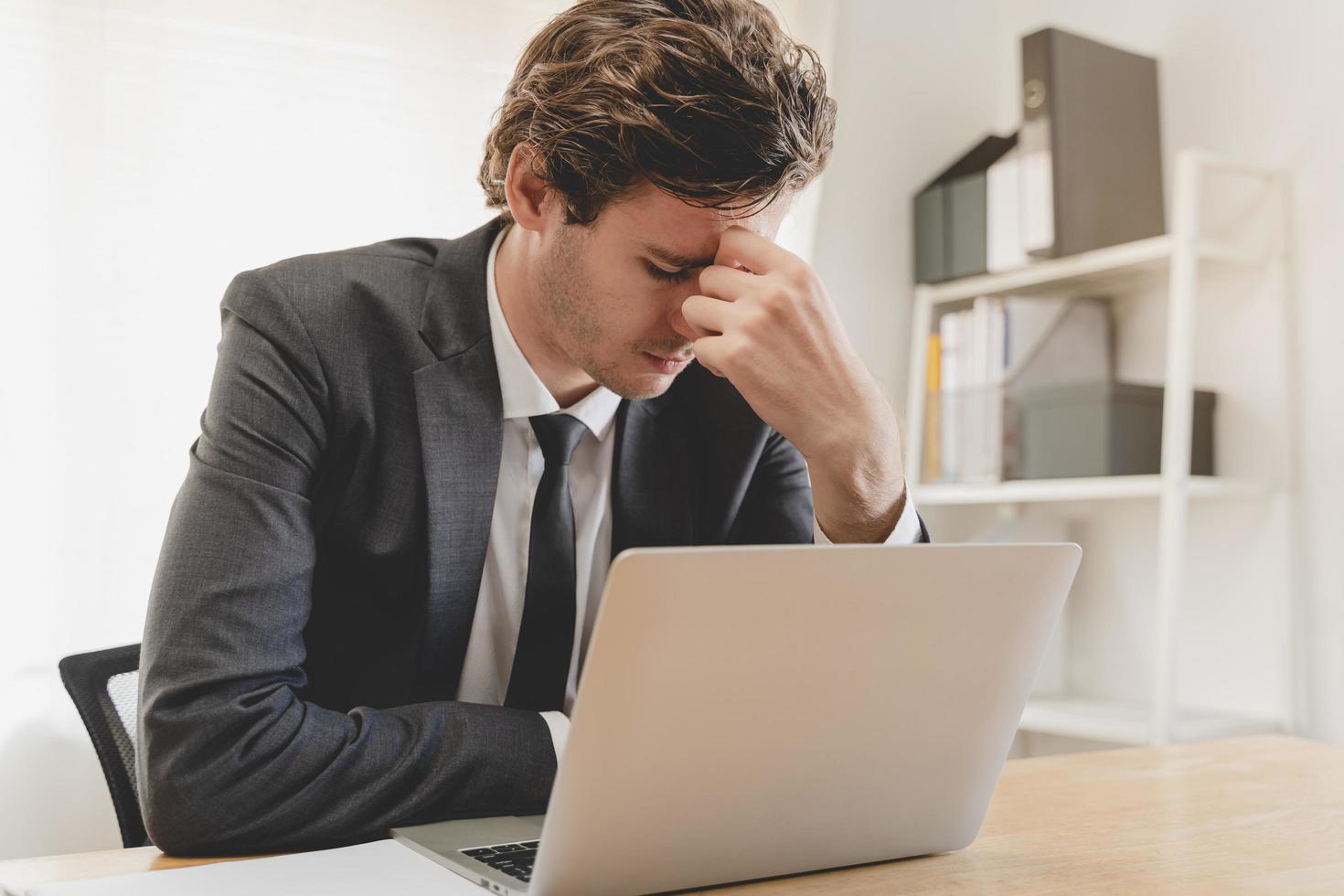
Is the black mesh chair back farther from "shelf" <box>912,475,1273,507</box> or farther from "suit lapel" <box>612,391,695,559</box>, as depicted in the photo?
"shelf" <box>912,475,1273,507</box>

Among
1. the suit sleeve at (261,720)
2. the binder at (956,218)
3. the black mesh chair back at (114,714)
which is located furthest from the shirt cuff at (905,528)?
the binder at (956,218)

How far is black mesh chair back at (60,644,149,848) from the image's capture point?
106 centimetres

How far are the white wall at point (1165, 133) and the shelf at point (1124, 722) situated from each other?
3.4 inches

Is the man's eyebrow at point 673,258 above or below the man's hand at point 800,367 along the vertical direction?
above

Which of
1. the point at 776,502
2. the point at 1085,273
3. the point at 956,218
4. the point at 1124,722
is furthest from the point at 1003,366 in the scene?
the point at 776,502

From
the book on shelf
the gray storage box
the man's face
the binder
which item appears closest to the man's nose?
the man's face

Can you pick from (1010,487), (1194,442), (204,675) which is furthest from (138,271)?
(1194,442)

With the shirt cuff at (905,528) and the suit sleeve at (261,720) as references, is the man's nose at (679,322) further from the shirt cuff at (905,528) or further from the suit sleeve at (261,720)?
the suit sleeve at (261,720)

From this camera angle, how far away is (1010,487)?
7.09 feet

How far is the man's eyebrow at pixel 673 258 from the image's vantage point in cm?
107

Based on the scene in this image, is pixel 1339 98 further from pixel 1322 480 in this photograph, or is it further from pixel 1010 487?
pixel 1010 487

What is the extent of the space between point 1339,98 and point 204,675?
1.94 m

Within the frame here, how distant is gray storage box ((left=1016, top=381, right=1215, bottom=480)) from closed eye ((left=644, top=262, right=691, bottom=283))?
3.78ft

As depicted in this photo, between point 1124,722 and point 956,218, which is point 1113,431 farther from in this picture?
point 956,218
